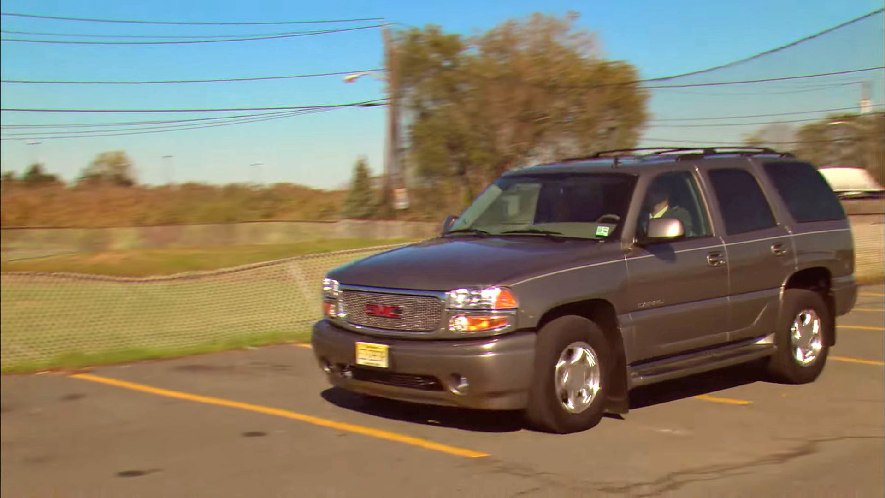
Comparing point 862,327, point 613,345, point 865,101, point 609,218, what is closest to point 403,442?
point 613,345

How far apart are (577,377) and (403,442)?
118 cm

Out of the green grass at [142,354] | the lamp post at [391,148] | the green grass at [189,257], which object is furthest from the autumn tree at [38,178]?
the green grass at [142,354]

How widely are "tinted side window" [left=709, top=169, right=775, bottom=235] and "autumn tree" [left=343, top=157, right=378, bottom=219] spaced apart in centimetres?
1774

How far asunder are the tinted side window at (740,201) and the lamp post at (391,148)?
52.6ft

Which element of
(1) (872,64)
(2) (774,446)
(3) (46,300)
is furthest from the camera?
(1) (872,64)

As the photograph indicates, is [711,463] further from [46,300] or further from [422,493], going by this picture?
[46,300]

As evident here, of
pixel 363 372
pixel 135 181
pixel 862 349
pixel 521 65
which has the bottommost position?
pixel 862 349

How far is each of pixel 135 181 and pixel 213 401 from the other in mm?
23811

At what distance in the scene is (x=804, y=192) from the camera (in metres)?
7.55

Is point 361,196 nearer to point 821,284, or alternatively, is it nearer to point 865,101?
point 865,101

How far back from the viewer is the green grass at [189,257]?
20641 mm

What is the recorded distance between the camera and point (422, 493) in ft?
14.8

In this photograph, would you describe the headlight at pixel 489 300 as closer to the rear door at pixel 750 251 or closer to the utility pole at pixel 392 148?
the rear door at pixel 750 251

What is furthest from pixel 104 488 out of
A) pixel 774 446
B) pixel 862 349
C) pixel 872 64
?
pixel 872 64
